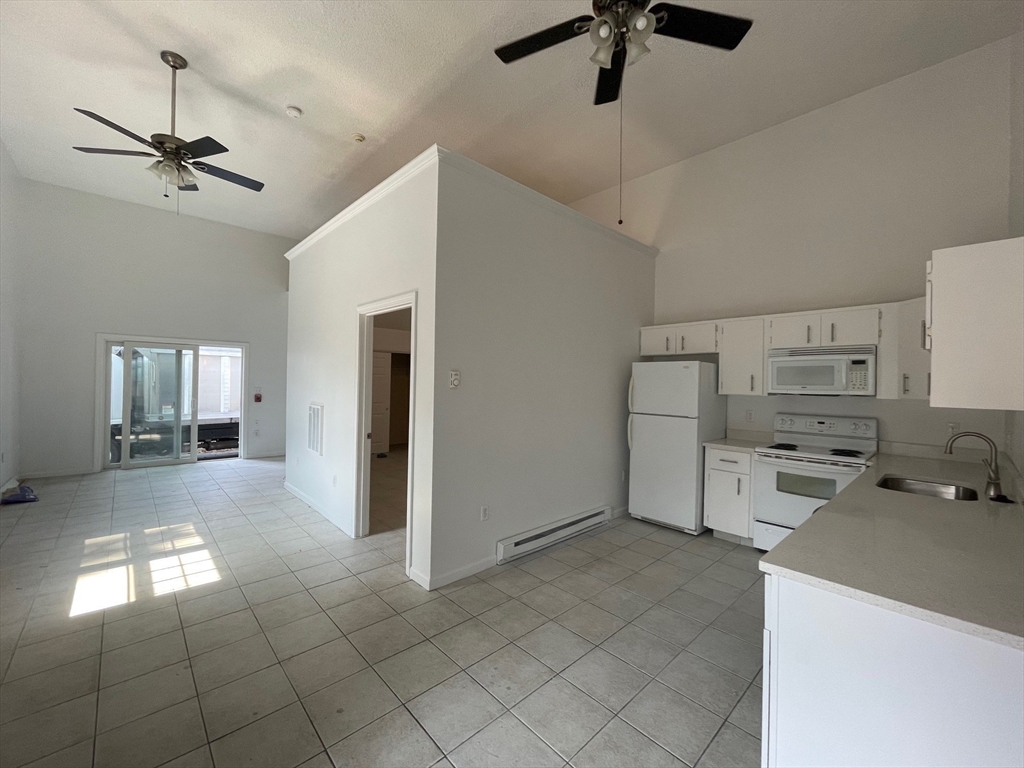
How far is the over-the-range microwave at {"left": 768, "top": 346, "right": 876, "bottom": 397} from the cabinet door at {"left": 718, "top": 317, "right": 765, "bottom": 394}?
12 centimetres

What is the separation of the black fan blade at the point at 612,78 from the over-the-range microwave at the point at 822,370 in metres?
2.59

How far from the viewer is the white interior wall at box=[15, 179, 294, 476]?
18.1ft

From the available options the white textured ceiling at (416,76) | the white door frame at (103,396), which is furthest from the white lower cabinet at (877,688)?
the white door frame at (103,396)

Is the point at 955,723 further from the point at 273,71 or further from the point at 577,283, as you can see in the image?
the point at 273,71

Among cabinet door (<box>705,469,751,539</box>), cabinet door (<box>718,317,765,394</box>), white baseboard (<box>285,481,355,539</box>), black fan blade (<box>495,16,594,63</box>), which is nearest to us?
black fan blade (<box>495,16,594,63</box>)

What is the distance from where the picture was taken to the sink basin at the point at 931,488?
7.50 feet

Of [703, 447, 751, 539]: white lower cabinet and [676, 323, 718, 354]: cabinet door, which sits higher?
[676, 323, 718, 354]: cabinet door

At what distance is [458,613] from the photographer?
2.59m

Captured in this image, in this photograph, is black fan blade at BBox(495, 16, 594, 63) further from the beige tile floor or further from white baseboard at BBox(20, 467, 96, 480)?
white baseboard at BBox(20, 467, 96, 480)

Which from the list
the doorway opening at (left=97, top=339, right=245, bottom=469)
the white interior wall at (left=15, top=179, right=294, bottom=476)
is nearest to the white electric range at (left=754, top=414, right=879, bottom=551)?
the white interior wall at (left=15, top=179, right=294, bottom=476)

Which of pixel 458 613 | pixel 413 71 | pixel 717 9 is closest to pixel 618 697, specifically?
pixel 458 613

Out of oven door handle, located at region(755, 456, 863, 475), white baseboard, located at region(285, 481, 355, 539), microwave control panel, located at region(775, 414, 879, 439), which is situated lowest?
white baseboard, located at region(285, 481, 355, 539)

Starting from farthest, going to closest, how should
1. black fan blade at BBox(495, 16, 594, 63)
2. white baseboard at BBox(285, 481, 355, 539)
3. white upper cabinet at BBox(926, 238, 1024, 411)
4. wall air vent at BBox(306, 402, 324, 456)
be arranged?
1. wall air vent at BBox(306, 402, 324, 456)
2. white baseboard at BBox(285, 481, 355, 539)
3. black fan blade at BBox(495, 16, 594, 63)
4. white upper cabinet at BBox(926, 238, 1024, 411)

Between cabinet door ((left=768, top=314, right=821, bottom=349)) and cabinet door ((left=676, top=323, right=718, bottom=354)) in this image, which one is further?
cabinet door ((left=676, top=323, right=718, bottom=354))
